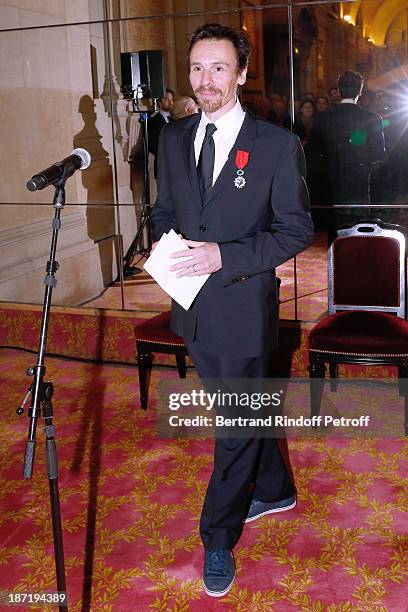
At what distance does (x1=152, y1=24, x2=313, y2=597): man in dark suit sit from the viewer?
2.09 metres

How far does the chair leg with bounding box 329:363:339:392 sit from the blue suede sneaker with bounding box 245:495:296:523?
1180 mm

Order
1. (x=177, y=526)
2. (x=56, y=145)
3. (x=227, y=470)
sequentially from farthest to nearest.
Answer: (x=56, y=145)
(x=177, y=526)
(x=227, y=470)

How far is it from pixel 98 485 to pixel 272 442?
888 millimetres

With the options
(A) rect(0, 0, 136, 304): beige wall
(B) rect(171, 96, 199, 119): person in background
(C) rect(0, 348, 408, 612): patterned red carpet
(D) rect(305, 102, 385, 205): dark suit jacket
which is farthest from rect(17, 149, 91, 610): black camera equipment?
(A) rect(0, 0, 136, 304): beige wall

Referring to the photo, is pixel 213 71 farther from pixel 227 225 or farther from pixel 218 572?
pixel 218 572

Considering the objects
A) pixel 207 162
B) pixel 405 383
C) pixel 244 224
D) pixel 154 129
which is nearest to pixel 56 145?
pixel 154 129

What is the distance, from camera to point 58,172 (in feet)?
5.96

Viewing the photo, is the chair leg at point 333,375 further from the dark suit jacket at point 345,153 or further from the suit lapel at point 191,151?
the suit lapel at point 191,151

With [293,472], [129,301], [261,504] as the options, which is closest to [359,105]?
[129,301]

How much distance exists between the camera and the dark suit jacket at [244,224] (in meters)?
2.14

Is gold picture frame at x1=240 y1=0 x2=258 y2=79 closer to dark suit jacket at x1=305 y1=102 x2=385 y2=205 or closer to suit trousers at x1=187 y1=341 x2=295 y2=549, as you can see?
dark suit jacket at x1=305 y1=102 x2=385 y2=205

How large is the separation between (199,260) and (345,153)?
2436mm

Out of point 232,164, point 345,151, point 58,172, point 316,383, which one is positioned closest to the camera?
point 58,172

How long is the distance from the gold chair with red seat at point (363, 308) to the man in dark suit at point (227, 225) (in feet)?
3.82
